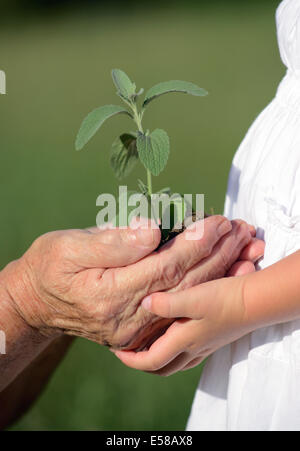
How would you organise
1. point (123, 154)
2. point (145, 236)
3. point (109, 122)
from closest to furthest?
point (145, 236)
point (123, 154)
point (109, 122)

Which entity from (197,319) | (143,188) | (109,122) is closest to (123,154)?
(143,188)

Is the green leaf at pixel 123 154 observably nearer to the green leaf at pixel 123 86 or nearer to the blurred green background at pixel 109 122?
the green leaf at pixel 123 86

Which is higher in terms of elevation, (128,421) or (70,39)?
(70,39)

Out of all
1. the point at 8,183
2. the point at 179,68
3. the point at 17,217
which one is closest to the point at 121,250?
the point at 17,217

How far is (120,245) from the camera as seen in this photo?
0.81 meters

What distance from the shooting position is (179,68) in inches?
272

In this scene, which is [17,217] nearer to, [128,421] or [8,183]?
[8,183]

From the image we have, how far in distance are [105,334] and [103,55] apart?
7.65m

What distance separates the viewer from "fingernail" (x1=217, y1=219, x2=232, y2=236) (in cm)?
85

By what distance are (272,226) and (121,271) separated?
234 mm

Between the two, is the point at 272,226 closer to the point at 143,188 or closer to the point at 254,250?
the point at 254,250

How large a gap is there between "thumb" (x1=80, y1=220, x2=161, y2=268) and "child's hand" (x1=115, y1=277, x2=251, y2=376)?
0.07 meters
